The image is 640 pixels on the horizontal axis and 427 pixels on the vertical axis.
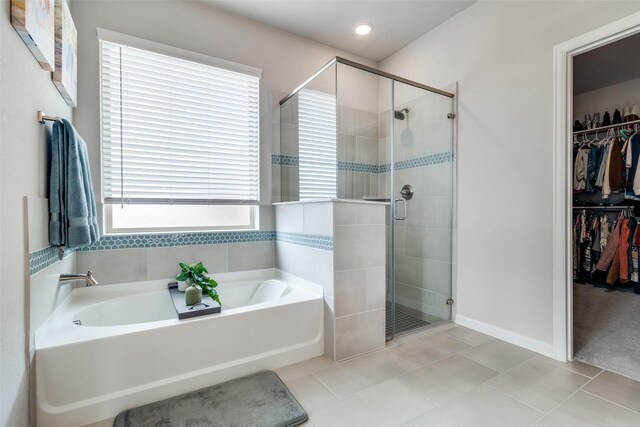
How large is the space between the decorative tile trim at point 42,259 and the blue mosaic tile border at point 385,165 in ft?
5.64

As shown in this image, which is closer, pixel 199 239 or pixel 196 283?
pixel 196 283

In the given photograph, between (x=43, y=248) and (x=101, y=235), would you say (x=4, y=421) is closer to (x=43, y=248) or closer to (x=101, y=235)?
(x=43, y=248)

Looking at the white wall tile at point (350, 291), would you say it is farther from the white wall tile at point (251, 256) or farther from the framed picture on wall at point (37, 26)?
the framed picture on wall at point (37, 26)

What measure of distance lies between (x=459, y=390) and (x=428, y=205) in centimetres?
151

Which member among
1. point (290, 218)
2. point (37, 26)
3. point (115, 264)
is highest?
point (37, 26)

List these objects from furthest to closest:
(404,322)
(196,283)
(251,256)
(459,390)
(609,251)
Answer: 1. (609,251)
2. (251,256)
3. (404,322)
4. (196,283)
5. (459,390)

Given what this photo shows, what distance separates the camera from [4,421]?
42.1 inches

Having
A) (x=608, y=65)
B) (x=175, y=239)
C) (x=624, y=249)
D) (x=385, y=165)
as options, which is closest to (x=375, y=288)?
(x=385, y=165)

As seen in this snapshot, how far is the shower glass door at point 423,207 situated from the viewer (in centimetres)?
266

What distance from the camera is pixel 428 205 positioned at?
9.00 feet

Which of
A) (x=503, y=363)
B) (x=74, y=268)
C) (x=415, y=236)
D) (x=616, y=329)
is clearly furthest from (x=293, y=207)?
(x=616, y=329)

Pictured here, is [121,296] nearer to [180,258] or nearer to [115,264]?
[115,264]

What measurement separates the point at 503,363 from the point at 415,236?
1144 millimetres

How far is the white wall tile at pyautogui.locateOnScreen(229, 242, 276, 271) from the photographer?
8.71ft
